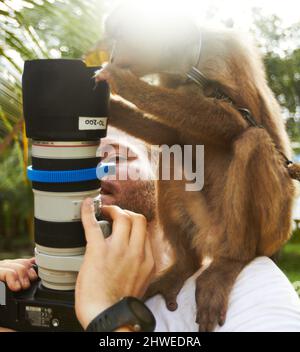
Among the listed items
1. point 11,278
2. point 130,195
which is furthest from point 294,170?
point 11,278

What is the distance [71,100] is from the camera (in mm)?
1437

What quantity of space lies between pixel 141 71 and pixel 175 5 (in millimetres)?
329

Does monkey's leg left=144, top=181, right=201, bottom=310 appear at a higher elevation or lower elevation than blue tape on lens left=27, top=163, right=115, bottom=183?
lower

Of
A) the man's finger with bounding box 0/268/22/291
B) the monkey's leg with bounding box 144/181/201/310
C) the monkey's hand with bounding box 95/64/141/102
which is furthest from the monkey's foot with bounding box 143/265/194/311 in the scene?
the monkey's hand with bounding box 95/64/141/102

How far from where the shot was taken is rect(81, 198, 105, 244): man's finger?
1469mm

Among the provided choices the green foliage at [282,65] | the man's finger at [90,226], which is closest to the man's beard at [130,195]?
the man's finger at [90,226]

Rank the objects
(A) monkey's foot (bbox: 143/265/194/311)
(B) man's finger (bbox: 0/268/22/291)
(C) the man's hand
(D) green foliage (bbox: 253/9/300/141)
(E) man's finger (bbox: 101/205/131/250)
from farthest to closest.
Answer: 1. (D) green foliage (bbox: 253/9/300/141)
2. (A) monkey's foot (bbox: 143/265/194/311)
3. (B) man's finger (bbox: 0/268/22/291)
4. (E) man's finger (bbox: 101/205/131/250)
5. (C) the man's hand

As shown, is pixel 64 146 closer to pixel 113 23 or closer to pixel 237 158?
pixel 237 158

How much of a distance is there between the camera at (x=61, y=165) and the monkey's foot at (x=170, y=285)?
17.9 inches

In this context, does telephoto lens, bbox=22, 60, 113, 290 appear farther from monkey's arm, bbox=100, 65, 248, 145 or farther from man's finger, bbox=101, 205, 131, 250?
monkey's arm, bbox=100, 65, 248, 145

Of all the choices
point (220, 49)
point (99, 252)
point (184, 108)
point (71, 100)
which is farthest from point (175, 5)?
point (99, 252)

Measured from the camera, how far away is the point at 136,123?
7.11ft

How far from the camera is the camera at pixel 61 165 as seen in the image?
1431mm

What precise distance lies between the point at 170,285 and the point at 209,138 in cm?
63
